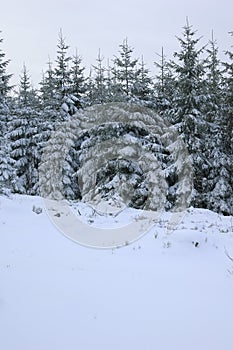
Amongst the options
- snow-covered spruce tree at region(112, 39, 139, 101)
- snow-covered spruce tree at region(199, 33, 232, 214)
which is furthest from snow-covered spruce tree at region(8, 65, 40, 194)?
snow-covered spruce tree at region(199, 33, 232, 214)

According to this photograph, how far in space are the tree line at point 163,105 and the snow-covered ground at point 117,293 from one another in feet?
40.3


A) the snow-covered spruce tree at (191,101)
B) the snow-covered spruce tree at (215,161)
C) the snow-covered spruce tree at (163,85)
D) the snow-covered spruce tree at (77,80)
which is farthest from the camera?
the snow-covered spruce tree at (77,80)

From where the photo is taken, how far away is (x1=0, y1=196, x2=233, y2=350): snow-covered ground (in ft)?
11.5

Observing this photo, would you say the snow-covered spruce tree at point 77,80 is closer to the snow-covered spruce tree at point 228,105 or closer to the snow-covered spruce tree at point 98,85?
the snow-covered spruce tree at point 98,85

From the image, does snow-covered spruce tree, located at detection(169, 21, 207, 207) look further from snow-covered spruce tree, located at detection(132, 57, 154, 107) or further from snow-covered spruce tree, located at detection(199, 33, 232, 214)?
snow-covered spruce tree, located at detection(132, 57, 154, 107)

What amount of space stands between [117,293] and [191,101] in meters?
16.7

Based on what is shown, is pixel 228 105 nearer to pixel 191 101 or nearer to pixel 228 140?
pixel 228 140

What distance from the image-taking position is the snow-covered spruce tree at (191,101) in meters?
18.7

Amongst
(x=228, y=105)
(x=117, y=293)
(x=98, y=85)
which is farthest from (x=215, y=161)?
(x=117, y=293)

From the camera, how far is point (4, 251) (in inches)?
239

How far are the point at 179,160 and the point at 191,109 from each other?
3.34m

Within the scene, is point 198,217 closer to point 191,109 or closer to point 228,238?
point 228,238

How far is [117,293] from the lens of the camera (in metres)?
4.57

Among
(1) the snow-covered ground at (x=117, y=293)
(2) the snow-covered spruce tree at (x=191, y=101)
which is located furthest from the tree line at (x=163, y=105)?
(1) the snow-covered ground at (x=117, y=293)
